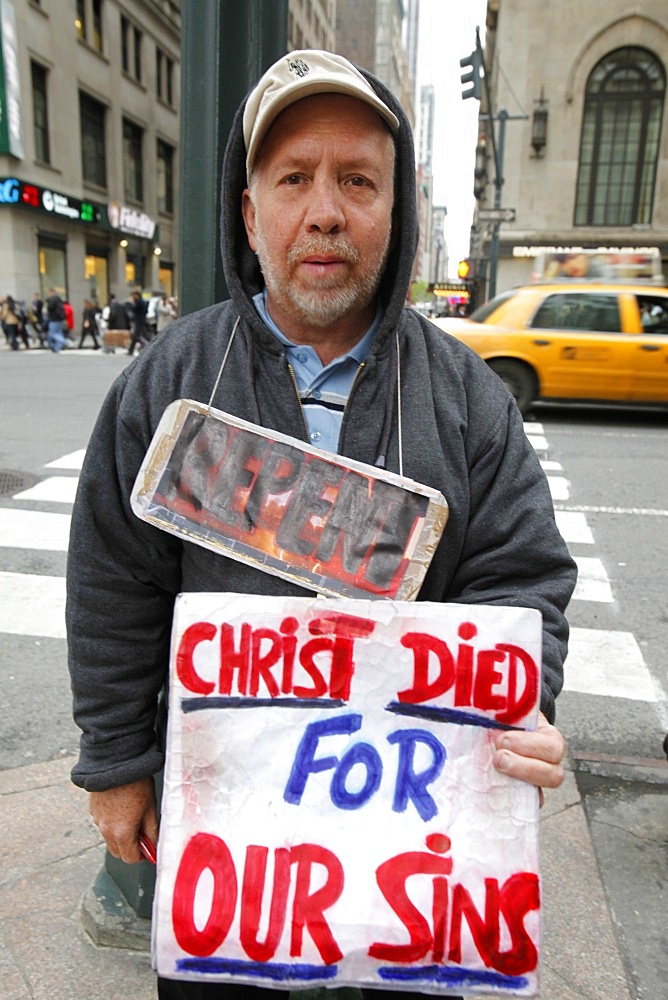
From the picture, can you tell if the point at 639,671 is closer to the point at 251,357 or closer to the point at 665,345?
the point at 251,357

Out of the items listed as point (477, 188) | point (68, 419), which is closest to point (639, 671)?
point (68, 419)

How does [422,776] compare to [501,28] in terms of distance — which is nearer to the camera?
[422,776]

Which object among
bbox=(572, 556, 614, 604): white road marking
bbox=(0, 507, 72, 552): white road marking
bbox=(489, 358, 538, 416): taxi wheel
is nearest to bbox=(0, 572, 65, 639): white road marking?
bbox=(0, 507, 72, 552): white road marking

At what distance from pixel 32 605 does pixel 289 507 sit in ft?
12.7

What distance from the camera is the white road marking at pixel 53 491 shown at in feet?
23.3

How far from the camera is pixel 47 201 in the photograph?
3019cm

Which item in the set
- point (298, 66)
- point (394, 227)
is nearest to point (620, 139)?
point (394, 227)

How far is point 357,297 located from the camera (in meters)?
1.58

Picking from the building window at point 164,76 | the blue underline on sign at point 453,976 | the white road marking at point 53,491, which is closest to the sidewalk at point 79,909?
the blue underline on sign at point 453,976

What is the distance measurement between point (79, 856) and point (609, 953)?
1659 mm

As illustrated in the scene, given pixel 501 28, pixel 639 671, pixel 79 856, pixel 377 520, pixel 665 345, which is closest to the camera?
pixel 377 520

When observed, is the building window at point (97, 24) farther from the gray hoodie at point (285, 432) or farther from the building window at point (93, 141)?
the gray hoodie at point (285, 432)

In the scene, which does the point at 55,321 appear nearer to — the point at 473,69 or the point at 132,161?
the point at 473,69

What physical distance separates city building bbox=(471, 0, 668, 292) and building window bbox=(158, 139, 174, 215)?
2208cm
